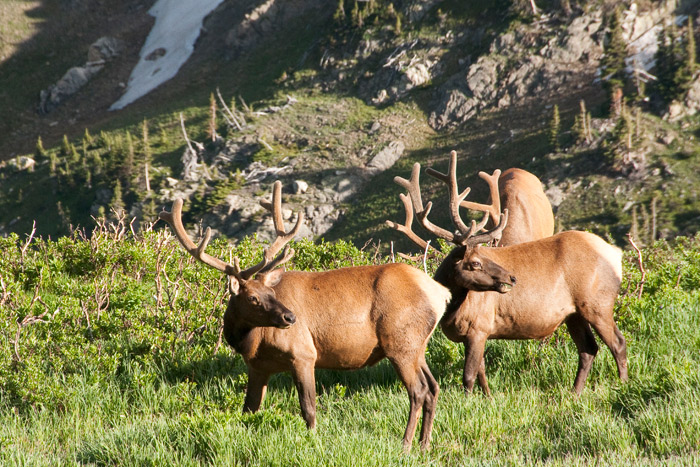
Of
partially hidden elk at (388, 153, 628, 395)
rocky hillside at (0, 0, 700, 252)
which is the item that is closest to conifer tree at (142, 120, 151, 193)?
rocky hillside at (0, 0, 700, 252)

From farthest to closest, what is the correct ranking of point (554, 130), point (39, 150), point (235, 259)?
point (39, 150) → point (554, 130) → point (235, 259)

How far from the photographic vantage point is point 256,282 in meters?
5.74

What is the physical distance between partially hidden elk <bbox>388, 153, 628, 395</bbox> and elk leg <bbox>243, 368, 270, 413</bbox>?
1864 mm

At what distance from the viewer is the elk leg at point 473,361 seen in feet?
21.1

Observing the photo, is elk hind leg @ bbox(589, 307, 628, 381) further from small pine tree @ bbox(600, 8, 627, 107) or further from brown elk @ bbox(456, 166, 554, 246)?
small pine tree @ bbox(600, 8, 627, 107)

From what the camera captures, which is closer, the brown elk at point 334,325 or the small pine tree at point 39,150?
the brown elk at point 334,325

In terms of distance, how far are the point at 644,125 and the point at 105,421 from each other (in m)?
35.8

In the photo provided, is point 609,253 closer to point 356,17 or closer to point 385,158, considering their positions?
point 385,158

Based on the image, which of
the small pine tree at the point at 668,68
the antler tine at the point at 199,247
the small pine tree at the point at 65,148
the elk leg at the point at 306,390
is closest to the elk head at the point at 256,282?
the antler tine at the point at 199,247

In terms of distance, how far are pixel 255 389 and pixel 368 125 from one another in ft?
138

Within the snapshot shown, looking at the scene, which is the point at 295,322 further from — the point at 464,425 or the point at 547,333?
the point at 547,333

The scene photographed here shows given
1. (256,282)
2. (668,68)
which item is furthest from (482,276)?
(668,68)

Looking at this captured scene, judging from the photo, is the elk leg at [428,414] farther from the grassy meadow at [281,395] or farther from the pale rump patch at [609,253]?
the pale rump patch at [609,253]

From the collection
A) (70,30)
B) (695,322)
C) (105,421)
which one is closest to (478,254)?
(695,322)
